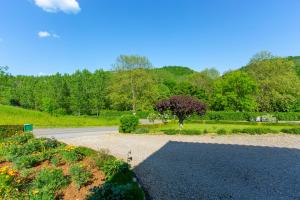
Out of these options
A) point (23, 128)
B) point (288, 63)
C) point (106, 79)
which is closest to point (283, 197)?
point (23, 128)

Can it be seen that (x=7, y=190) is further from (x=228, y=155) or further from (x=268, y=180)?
(x=228, y=155)

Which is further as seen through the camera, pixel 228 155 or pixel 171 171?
pixel 228 155

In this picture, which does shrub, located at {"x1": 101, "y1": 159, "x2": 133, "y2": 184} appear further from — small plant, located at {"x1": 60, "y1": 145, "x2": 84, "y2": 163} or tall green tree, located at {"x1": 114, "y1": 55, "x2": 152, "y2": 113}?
tall green tree, located at {"x1": 114, "y1": 55, "x2": 152, "y2": 113}

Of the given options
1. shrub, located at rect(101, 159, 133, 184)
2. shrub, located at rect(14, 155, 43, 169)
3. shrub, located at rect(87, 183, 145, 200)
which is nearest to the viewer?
shrub, located at rect(87, 183, 145, 200)

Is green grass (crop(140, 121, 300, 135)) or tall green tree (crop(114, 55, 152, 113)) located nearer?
green grass (crop(140, 121, 300, 135))

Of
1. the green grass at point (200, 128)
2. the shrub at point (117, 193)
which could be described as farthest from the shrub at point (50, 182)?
the green grass at point (200, 128)

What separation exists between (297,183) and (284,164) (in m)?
2.72

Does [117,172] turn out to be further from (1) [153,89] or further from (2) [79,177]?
(1) [153,89]

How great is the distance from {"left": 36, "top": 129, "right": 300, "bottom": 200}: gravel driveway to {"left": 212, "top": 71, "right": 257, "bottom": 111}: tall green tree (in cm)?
3122

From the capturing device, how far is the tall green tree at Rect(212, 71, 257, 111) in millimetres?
45094

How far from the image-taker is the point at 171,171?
369 inches

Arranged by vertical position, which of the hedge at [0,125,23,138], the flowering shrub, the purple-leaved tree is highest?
the purple-leaved tree

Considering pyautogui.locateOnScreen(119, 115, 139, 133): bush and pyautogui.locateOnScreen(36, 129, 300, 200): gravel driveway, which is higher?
pyautogui.locateOnScreen(119, 115, 139, 133): bush

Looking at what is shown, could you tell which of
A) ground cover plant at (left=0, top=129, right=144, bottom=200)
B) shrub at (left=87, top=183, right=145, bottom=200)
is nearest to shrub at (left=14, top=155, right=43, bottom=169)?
ground cover plant at (left=0, top=129, right=144, bottom=200)
